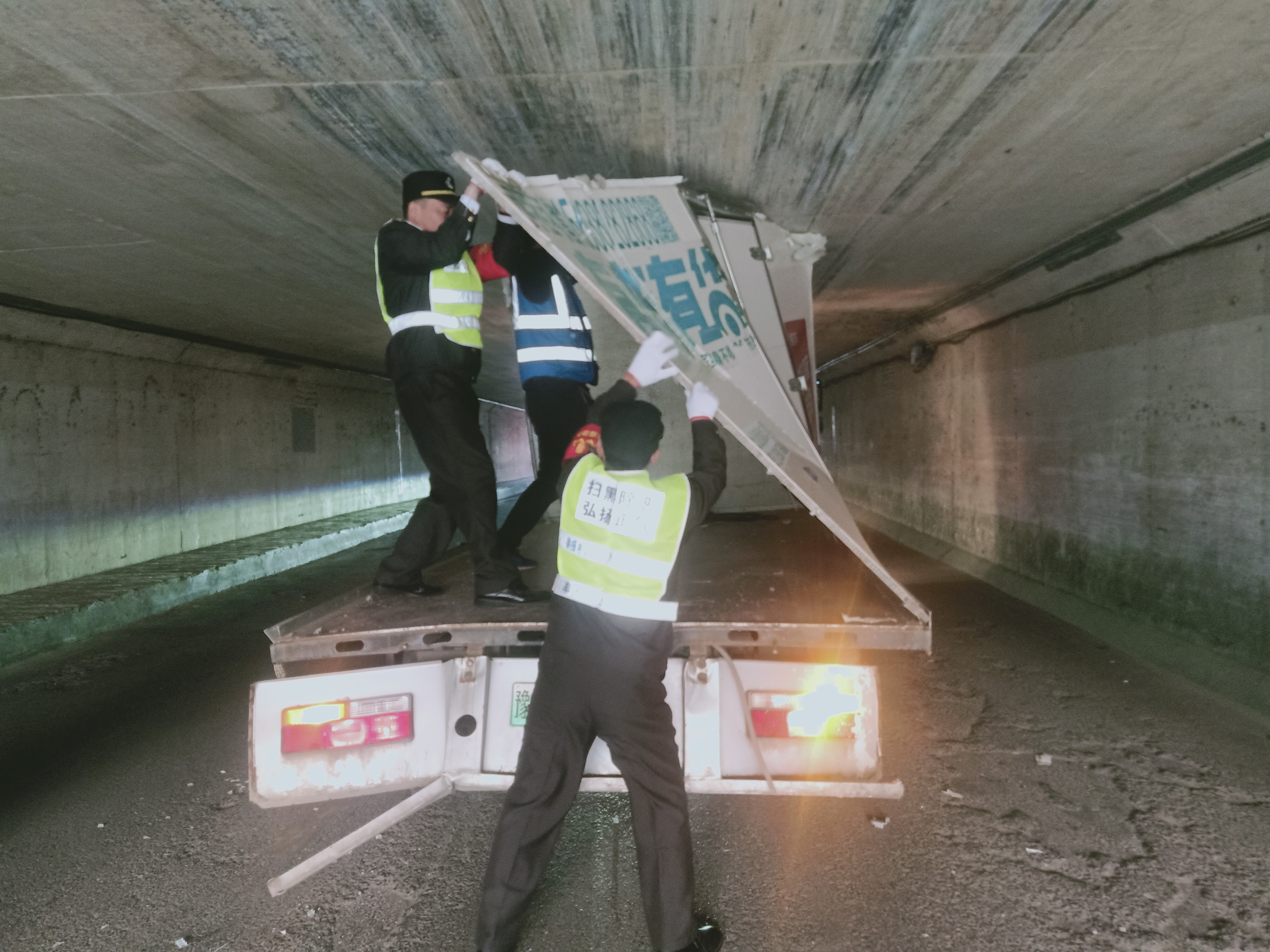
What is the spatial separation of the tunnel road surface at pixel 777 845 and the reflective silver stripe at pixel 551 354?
2.25 metres

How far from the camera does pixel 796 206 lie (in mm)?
4410

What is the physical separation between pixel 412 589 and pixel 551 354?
4.67 ft

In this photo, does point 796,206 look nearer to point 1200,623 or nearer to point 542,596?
point 542,596

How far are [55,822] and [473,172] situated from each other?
11.4 feet

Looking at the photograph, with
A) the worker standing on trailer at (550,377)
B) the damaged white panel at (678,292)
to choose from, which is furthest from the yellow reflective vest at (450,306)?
the damaged white panel at (678,292)

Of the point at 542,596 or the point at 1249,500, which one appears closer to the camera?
the point at 542,596

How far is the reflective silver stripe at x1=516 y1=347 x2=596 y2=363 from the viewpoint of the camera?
3.70 m

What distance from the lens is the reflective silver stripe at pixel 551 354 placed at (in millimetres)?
3699

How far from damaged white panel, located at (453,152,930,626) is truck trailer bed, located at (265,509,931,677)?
0.71 ft

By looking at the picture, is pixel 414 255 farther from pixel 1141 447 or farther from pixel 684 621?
pixel 1141 447

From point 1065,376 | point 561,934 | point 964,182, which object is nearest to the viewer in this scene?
point 561,934

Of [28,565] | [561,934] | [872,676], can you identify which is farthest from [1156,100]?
[28,565]

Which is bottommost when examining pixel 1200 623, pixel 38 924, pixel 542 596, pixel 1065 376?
pixel 38 924

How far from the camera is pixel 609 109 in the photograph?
3076 millimetres
